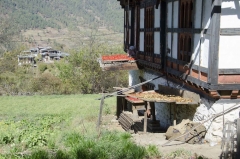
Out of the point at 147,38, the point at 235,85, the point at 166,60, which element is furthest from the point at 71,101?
the point at 235,85

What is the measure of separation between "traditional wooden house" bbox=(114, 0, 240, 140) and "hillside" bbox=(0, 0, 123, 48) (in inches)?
5045

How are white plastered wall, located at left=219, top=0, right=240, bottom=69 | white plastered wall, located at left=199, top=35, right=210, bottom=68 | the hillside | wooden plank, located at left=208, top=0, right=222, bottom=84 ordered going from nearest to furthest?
wooden plank, located at left=208, top=0, right=222, bottom=84 < white plastered wall, located at left=219, top=0, right=240, bottom=69 < white plastered wall, located at left=199, top=35, right=210, bottom=68 < the hillside

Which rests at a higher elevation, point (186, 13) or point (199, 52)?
point (186, 13)

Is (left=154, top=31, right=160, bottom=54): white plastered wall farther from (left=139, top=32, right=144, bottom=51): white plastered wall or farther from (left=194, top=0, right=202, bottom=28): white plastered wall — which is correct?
(left=194, top=0, right=202, bottom=28): white plastered wall

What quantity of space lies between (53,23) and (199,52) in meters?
173

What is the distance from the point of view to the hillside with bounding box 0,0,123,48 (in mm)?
159150

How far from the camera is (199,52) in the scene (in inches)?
469

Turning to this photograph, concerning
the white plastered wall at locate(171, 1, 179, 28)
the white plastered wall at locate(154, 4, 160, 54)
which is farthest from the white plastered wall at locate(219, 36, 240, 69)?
the white plastered wall at locate(154, 4, 160, 54)

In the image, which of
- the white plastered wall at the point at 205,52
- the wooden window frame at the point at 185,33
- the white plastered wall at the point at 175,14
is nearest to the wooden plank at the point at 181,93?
the wooden window frame at the point at 185,33

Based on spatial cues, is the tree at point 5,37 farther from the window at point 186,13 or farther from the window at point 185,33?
the window at point 186,13

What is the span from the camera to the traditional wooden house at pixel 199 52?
426 inches

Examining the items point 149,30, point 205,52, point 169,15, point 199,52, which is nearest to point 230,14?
point 205,52

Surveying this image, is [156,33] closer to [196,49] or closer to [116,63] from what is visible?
[116,63]

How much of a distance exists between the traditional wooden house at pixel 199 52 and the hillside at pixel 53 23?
128 m
